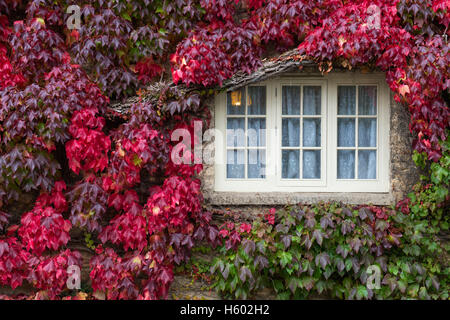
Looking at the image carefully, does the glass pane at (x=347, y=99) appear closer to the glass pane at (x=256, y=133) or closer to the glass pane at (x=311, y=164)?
the glass pane at (x=311, y=164)

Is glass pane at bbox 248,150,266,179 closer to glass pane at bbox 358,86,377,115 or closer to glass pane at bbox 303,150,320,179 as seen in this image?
glass pane at bbox 303,150,320,179

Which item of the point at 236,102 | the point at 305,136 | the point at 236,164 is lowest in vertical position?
the point at 236,164

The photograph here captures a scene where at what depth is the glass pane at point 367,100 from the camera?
16.3 ft

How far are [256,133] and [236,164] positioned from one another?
434 millimetres

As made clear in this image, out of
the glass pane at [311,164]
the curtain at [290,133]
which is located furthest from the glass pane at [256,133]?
the glass pane at [311,164]

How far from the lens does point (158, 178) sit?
4.86m

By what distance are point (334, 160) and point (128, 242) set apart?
2.50 metres

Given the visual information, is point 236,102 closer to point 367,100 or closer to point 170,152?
point 170,152

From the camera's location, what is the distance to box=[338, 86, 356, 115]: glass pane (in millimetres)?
4977

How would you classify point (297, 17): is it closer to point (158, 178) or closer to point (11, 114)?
point (158, 178)

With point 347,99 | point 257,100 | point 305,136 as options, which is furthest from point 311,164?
point 257,100

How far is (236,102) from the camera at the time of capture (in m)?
4.99

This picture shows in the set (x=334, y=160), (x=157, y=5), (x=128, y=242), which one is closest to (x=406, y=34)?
(x=334, y=160)

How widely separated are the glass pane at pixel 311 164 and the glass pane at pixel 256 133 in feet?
1.72
